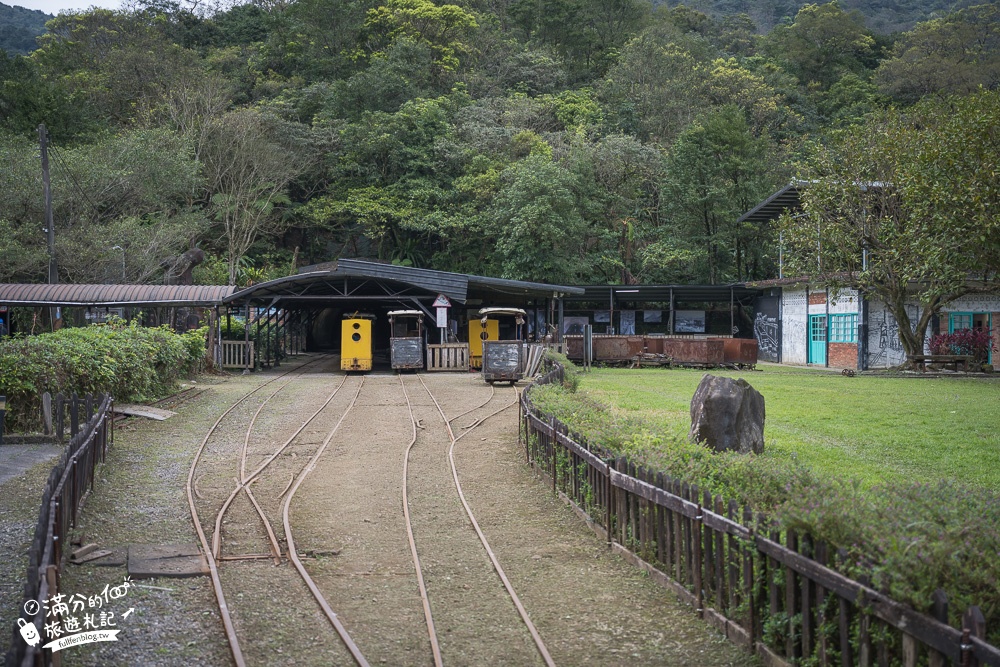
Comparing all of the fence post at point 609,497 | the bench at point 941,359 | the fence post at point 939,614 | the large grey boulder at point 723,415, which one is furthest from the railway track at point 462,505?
the bench at point 941,359

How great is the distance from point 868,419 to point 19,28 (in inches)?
3759

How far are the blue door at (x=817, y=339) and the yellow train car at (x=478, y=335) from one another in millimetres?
12764

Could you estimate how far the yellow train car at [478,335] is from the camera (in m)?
30.9

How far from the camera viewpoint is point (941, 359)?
89.8 feet

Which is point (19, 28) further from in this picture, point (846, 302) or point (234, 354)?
point (846, 302)

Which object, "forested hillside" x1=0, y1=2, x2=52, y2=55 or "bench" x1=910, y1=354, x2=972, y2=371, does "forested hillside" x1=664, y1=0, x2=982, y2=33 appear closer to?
"forested hillside" x1=0, y1=2, x2=52, y2=55

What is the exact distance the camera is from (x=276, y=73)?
58500 millimetres

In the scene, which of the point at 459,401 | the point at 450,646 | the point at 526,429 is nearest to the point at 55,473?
the point at 450,646

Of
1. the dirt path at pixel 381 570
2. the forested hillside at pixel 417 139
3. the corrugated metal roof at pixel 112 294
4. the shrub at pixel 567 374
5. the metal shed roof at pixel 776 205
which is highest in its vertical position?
the forested hillside at pixel 417 139

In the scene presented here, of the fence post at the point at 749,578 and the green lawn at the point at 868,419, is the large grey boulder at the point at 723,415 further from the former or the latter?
the fence post at the point at 749,578

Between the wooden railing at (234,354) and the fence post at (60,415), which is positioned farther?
the wooden railing at (234,354)

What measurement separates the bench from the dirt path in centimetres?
1854

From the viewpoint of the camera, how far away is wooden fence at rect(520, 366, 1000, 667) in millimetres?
4125

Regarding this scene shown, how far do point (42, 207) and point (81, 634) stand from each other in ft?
113
